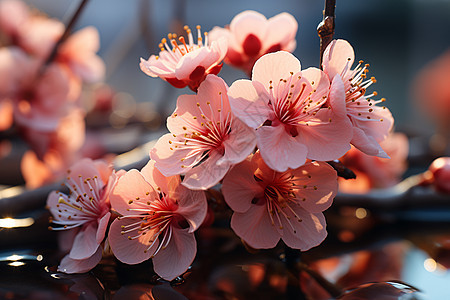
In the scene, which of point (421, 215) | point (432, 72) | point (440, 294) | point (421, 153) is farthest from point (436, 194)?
point (432, 72)

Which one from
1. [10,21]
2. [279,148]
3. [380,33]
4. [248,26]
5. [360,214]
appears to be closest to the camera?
[279,148]

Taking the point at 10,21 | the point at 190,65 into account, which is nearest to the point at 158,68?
the point at 190,65

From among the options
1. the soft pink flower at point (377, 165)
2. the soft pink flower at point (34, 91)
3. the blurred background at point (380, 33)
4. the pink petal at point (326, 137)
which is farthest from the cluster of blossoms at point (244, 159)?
the blurred background at point (380, 33)

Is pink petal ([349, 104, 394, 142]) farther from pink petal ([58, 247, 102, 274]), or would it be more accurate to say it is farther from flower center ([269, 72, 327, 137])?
pink petal ([58, 247, 102, 274])

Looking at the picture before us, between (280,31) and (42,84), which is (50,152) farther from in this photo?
(280,31)

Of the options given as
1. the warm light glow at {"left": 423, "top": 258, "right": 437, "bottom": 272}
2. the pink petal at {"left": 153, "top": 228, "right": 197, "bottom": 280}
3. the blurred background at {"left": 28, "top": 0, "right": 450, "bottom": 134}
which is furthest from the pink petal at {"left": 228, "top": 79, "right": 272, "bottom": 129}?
the blurred background at {"left": 28, "top": 0, "right": 450, "bottom": 134}

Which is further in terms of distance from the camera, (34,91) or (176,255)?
(34,91)

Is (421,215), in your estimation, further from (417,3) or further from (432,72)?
(417,3)
